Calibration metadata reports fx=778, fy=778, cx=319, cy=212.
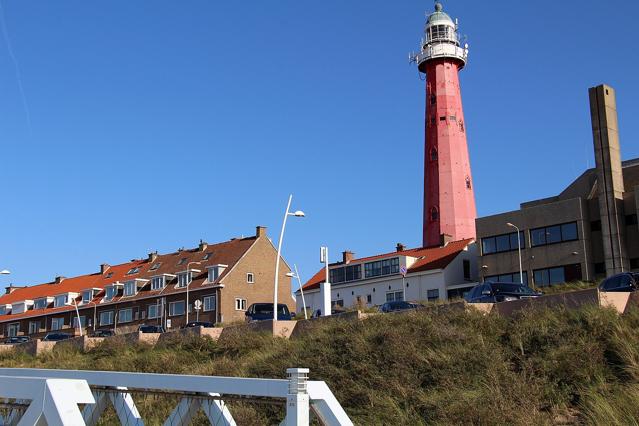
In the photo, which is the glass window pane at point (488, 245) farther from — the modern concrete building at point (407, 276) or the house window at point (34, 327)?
the house window at point (34, 327)

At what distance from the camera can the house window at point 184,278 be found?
70188 mm

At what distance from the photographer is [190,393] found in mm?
8492

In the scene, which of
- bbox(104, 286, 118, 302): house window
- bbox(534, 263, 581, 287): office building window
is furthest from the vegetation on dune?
bbox(104, 286, 118, 302): house window

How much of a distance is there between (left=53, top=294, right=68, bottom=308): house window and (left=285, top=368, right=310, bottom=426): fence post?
78.5 metres

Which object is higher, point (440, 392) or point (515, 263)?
point (515, 263)

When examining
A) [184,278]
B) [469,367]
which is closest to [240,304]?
[184,278]

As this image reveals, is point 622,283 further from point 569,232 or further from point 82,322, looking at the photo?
point 82,322

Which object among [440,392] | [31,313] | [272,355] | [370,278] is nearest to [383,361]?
[440,392]

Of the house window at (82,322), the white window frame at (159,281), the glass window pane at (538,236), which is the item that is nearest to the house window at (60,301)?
the house window at (82,322)

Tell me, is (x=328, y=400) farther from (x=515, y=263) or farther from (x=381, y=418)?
(x=515, y=263)

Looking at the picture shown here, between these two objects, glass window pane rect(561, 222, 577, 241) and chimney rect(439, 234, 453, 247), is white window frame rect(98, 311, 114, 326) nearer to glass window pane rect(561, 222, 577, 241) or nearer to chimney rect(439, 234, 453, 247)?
chimney rect(439, 234, 453, 247)

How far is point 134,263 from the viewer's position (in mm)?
83625

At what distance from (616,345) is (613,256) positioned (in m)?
34.4

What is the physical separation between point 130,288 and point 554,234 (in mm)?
41493
